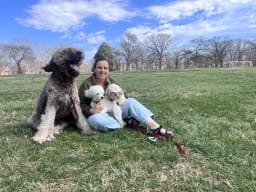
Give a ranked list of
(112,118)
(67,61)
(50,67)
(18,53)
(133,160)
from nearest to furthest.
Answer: (133,160), (67,61), (50,67), (112,118), (18,53)

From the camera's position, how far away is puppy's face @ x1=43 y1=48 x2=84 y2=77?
12.4ft

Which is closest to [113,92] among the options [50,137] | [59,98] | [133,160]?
[59,98]

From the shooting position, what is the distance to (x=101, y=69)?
4.42m

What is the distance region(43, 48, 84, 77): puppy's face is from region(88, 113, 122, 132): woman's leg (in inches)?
28.8

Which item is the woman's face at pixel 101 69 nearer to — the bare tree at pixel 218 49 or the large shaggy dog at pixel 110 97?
the large shaggy dog at pixel 110 97

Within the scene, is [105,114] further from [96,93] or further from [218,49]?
[218,49]

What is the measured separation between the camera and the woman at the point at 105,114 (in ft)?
13.5

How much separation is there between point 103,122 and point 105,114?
0.57ft

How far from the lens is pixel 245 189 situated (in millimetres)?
2586

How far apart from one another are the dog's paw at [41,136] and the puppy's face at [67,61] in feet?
2.79

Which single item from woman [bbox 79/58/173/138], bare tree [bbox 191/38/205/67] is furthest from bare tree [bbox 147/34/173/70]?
woman [bbox 79/58/173/138]

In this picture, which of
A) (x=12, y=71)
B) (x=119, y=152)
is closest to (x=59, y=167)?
(x=119, y=152)

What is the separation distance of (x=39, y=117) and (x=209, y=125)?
2.63 metres

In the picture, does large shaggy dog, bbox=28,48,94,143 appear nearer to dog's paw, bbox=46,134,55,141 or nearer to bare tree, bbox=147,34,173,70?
dog's paw, bbox=46,134,55,141
